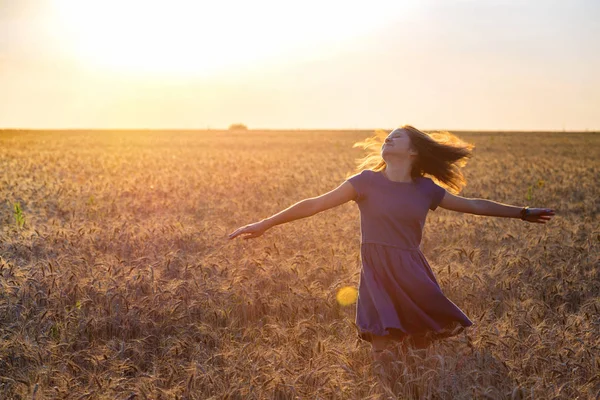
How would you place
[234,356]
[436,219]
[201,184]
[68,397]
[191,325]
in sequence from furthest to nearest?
[201,184]
[436,219]
[191,325]
[234,356]
[68,397]

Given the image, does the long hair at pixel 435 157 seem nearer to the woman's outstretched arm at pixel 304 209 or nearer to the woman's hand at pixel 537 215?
the woman's outstretched arm at pixel 304 209

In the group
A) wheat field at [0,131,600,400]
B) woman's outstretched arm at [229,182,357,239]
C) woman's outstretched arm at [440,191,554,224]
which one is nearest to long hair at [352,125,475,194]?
woman's outstretched arm at [440,191,554,224]

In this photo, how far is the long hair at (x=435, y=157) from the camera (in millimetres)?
4992

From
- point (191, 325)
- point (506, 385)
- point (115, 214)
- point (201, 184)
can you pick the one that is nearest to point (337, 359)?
point (506, 385)

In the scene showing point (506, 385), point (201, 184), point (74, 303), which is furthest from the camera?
Result: point (201, 184)

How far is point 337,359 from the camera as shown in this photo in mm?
4398

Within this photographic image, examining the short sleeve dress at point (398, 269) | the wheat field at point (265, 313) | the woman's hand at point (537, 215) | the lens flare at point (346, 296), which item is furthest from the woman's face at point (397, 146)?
the lens flare at point (346, 296)

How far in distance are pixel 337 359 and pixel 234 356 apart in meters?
0.78

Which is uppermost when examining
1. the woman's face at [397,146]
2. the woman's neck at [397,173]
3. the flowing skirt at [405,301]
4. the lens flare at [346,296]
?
the woman's face at [397,146]

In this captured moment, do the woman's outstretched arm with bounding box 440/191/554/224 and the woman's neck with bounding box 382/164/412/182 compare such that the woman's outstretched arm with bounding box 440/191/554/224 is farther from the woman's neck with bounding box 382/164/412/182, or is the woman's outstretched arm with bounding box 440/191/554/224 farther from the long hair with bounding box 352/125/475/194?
the woman's neck with bounding box 382/164/412/182

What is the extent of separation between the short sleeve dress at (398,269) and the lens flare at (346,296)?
3.69 feet

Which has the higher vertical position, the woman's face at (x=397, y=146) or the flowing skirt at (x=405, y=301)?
the woman's face at (x=397, y=146)

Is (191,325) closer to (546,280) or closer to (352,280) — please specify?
(352,280)

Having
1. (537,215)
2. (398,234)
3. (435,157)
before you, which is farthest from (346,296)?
(537,215)
